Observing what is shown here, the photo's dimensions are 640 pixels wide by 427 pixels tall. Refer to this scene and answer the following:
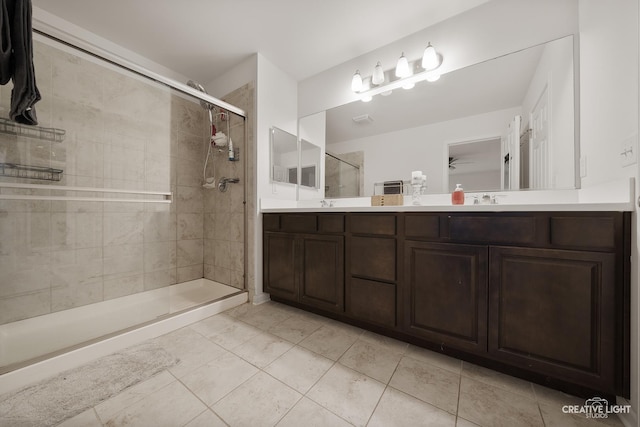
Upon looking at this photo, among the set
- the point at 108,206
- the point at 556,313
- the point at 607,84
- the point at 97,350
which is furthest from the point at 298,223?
the point at 607,84

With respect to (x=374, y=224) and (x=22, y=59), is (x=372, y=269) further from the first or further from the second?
(x=22, y=59)

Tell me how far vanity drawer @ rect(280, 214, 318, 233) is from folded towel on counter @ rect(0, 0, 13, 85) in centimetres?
165

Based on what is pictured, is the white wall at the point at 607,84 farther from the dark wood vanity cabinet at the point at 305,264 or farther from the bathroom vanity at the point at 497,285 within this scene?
the dark wood vanity cabinet at the point at 305,264

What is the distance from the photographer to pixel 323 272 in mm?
1751

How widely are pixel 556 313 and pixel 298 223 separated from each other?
1.55 meters

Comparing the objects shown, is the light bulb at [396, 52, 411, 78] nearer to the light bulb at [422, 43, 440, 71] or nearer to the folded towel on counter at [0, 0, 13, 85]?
the light bulb at [422, 43, 440, 71]

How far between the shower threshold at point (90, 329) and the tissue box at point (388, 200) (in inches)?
59.4

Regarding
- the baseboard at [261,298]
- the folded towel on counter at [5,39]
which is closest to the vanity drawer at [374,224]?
the baseboard at [261,298]

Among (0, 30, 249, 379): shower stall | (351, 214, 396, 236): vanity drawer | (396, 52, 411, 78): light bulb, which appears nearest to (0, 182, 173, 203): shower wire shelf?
(0, 30, 249, 379): shower stall

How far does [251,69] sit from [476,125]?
2045 mm

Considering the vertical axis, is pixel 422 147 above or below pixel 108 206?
above

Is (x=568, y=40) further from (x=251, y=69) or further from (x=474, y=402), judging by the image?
(x=251, y=69)

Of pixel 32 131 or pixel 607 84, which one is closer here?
pixel 607 84

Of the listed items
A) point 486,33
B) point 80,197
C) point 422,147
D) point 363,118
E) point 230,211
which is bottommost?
point 230,211
